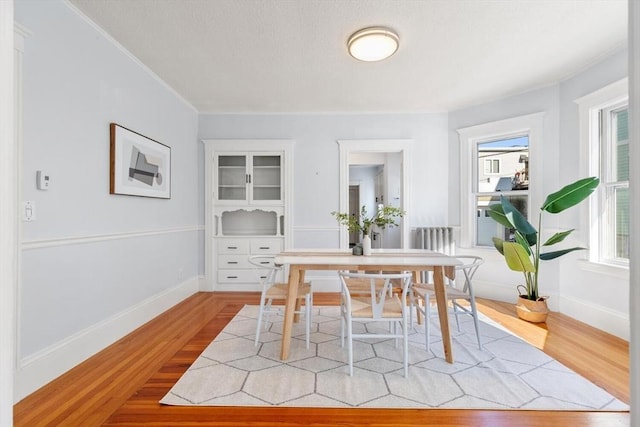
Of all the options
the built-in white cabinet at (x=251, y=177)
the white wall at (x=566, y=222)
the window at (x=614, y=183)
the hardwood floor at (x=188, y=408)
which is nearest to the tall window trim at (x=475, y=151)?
the white wall at (x=566, y=222)

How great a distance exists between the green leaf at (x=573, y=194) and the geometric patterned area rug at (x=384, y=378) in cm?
132

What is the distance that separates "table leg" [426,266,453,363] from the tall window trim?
215 centimetres

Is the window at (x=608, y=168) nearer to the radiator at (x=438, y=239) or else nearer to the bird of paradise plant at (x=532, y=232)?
the bird of paradise plant at (x=532, y=232)

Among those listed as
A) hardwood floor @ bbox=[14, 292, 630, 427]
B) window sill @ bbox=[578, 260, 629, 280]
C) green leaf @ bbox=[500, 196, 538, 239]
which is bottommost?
hardwood floor @ bbox=[14, 292, 630, 427]

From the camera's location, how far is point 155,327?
3.01m

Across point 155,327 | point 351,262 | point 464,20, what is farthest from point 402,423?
point 464,20

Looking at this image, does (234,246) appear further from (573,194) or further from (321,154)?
(573,194)

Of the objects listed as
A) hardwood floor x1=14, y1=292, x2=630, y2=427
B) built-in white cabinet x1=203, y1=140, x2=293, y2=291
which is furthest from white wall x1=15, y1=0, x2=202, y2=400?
built-in white cabinet x1=203, y1=140, x2=293, y2=291

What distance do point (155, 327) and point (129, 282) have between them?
1.67 ft

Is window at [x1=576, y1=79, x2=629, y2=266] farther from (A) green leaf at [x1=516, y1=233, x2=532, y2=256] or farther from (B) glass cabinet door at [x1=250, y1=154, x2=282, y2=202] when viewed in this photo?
(B) glass cabinet door at [x1=250, y1=154, x2=282, y2=202]

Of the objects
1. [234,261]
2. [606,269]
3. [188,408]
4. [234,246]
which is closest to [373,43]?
[188,408]

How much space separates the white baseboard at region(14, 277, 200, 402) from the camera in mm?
1891

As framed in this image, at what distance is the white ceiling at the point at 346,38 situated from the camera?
2240 millimetres

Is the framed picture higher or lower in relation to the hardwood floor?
higher
